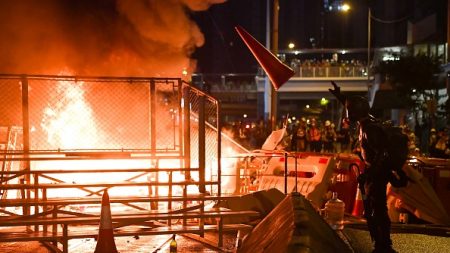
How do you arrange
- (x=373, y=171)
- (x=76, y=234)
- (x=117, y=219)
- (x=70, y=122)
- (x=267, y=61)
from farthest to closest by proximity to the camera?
(x=70, y=122)
(x=267, y=61)
(x=117, y=219)
(x=76, y=234)
(x=373, y=171)

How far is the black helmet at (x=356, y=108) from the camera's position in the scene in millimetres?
5672

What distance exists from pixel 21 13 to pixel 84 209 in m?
6.79

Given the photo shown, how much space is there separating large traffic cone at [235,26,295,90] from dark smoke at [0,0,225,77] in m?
4.71

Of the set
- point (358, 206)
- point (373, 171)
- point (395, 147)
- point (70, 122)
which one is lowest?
point (358, 206)

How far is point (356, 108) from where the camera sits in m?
5.68

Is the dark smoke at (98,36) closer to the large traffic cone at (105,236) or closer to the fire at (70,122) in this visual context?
the fire at (70,122)

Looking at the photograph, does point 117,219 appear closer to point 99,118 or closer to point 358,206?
point 358,206

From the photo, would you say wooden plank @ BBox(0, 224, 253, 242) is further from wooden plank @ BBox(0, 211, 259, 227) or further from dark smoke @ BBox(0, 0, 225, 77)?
dark smoke @ BBox(0, 0, 225, 77)

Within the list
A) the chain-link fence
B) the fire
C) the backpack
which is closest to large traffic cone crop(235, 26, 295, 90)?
the chain-link fence

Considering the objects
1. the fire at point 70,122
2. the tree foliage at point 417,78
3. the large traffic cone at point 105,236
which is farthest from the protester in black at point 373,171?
the tree foliage at point 417,78

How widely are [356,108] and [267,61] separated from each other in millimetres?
2742

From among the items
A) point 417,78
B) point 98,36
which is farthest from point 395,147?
point 417,78

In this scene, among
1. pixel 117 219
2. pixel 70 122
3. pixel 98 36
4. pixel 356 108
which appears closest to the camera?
pixel 356 108

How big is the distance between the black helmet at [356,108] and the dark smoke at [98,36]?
296 inches
